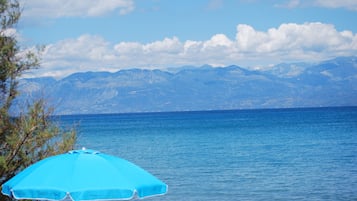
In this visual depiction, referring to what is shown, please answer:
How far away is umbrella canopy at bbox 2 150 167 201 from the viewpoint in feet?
24.3

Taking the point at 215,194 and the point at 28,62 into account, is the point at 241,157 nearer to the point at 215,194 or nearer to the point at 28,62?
the point at 215,194

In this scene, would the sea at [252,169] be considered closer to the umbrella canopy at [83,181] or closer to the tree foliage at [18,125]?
the tree foliage at [18,125]

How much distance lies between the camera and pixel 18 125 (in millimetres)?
11461

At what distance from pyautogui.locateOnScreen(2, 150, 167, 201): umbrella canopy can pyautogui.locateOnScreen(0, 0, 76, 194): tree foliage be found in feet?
10.2

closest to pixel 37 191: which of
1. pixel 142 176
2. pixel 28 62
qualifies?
pixel 142 176

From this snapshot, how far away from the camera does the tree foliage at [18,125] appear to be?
36.6 feet

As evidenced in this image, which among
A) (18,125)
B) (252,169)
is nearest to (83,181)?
(18,125)

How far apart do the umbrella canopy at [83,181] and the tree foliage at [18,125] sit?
3.11 meters

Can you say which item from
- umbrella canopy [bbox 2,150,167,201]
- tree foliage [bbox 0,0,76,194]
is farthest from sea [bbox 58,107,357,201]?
umbrella canopy [bbox 2,150,167,201]

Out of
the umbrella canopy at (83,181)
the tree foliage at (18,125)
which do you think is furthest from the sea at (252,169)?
the umbrella canopy at (83,181)

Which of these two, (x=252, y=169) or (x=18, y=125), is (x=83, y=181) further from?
(x=252, y=169)

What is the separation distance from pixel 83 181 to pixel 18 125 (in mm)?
4384

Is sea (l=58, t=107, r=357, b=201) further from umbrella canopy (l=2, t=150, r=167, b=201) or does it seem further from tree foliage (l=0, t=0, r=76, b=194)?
umbrella canopy (l=2, t=150, r=167, b=201)

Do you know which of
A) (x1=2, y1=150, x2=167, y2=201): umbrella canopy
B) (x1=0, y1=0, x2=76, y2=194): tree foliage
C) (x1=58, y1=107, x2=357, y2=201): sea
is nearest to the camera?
(x1=2, y1=150, x2=167, y2=201): umbrella canopy
